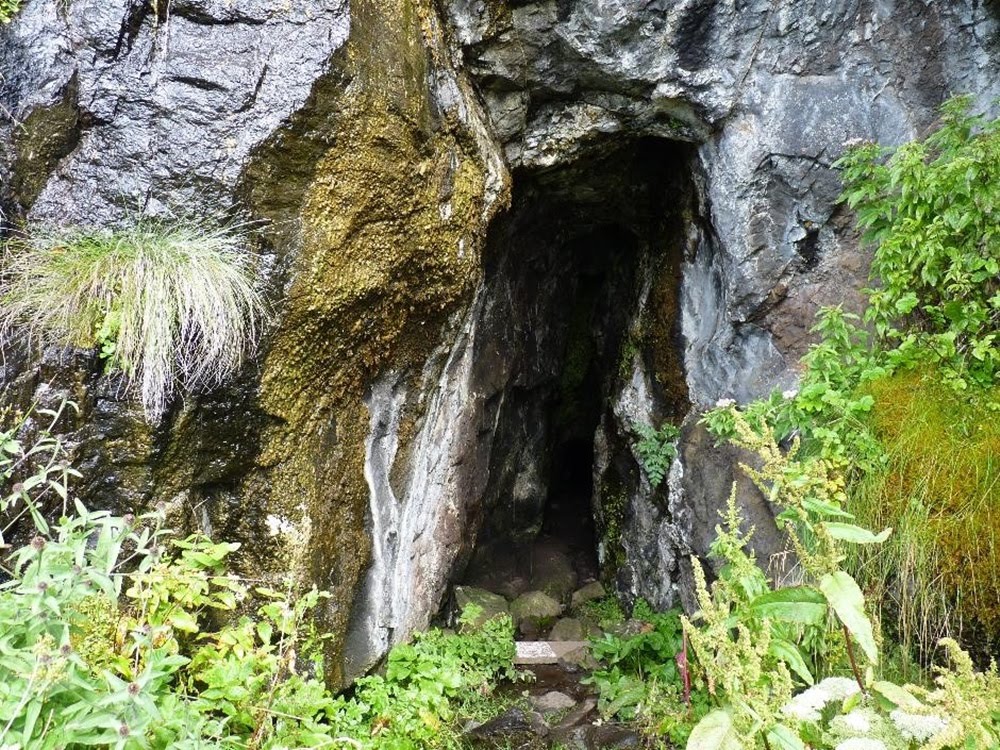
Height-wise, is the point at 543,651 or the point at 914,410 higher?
the point at 914,410

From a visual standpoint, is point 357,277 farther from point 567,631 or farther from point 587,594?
point 587,594

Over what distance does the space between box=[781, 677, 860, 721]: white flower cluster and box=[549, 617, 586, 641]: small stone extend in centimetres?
399

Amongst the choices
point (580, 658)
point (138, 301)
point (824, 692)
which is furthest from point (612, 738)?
point (138, 301)

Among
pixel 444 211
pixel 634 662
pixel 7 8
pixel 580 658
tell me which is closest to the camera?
pixel 7 8

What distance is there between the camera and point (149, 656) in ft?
5.74

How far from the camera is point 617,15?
4.14 meters

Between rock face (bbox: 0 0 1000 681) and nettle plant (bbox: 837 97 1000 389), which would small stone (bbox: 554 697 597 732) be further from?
nettle plant (bbox: 837 97 1000 389)

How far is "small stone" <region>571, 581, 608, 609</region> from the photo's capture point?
600 cm

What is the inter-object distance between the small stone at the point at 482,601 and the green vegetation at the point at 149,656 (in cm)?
108

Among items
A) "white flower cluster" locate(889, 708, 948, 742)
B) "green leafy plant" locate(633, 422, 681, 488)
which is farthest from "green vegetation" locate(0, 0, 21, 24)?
"green leafy plant" locate(633, 422, 681, 488)

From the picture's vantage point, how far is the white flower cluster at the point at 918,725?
1.29m

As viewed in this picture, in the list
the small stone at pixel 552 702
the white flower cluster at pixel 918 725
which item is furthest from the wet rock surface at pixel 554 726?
the white flower cluster at pixel 918 725

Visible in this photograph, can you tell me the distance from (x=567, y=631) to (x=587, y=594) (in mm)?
776

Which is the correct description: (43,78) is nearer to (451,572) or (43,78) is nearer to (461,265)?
(461,265)
